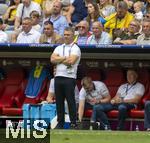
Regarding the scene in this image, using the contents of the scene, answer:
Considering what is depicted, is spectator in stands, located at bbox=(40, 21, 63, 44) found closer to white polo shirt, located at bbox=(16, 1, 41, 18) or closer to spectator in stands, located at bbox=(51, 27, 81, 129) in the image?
spectator in stands, located at bbox=(51, 27, 81, 129)

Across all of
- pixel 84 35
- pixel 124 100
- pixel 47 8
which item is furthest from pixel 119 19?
pixel 47 8

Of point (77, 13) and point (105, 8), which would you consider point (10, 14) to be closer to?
point (77, 13)

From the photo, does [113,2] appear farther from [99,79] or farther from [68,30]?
[68,30]

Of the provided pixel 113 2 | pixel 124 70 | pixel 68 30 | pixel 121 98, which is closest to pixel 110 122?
pixel 121 98

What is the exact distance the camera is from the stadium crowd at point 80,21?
475 inches

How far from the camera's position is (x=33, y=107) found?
12.0m

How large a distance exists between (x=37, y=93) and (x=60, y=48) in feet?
6.78

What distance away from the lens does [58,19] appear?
1302cm

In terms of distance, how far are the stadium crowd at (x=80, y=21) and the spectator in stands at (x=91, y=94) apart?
2.73 ft

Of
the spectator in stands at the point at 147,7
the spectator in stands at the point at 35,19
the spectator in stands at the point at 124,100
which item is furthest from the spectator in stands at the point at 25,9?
the spectator in stands at the point at 124,100

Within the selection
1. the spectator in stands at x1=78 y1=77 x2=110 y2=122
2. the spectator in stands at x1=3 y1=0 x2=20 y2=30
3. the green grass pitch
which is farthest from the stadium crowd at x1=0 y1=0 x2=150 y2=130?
the green grass pitch

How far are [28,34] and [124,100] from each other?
2425 millimetres

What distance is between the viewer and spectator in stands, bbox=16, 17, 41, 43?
41.0 ft

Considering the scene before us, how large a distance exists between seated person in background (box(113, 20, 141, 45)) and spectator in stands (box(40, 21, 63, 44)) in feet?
3.71
